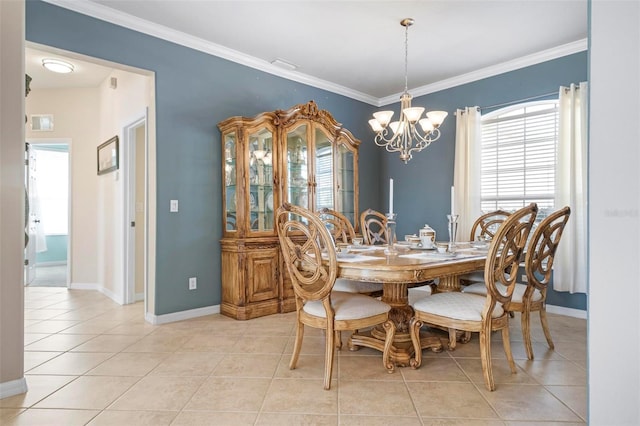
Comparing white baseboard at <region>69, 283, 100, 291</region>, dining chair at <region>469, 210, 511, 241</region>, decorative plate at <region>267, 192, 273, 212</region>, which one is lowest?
white baseboard at <region>69, 283, 100, 291</region>

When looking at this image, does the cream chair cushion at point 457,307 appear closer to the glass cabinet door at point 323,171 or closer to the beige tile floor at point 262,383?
the beige tile floor at point 262,383

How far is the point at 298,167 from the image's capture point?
4012mm

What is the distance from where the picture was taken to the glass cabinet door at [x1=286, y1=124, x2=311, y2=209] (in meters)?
3.92

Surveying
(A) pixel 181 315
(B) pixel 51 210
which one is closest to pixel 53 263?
(B) pixel 51 210

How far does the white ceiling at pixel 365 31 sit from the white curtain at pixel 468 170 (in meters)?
0.58

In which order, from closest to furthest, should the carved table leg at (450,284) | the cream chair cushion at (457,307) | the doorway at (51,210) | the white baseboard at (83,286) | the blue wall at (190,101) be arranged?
1. the cream chair cushion at (457,307)
2. the carved table leg at (450,284)
3. the blue wall at (190,101)
4. the white baseboard at (83,286)
5. the doorway at (51,210)

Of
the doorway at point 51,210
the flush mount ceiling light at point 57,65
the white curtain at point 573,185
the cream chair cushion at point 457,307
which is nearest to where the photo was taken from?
the cream chair cushion at point 457,307

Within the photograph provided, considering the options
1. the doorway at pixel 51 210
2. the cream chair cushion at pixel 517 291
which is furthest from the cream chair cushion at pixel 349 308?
the doorway at pixel 51 210

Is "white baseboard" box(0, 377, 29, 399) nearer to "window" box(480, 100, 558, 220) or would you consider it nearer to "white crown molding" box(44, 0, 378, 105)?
"white crown molding" box(44, 0, 378, 105)

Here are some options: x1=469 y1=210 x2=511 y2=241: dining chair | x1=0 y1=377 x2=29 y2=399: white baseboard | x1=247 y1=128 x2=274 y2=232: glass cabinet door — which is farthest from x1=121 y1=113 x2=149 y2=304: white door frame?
x1=469 y1=210 x2=511 y2=241: dining chair

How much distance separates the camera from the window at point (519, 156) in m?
3.81

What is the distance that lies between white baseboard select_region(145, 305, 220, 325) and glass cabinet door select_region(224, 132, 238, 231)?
0.82 metres
